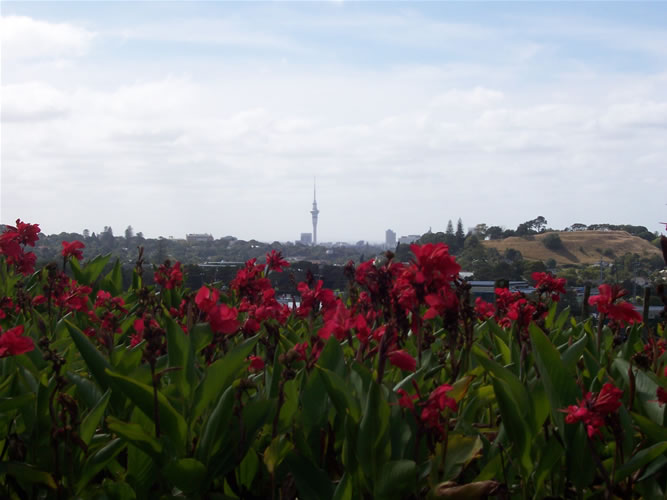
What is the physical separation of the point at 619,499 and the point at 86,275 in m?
3.94

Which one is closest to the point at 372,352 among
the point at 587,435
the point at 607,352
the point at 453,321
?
the point at 453,321

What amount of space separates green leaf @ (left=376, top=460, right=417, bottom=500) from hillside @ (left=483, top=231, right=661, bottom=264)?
7013 centimetres

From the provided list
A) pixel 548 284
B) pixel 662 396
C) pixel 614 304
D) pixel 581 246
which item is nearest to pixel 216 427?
pixel 662 396

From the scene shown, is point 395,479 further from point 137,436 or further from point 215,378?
point 137,436

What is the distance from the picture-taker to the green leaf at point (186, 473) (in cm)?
164

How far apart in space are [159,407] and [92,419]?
22cm

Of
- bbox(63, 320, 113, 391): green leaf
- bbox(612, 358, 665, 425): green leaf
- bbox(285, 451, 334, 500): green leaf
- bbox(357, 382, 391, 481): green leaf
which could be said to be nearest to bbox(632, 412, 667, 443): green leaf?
bbox(612, 358, 665, 425): green leaf

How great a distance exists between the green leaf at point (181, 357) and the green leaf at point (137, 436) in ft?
0.61

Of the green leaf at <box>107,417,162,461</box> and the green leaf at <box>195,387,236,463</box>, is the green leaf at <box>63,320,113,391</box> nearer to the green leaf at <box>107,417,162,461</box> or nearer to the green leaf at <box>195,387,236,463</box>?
the green leaf at <box>107,417,162,461</box>

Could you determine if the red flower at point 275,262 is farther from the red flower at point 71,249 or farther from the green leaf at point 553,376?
the green leaf at point 553,376

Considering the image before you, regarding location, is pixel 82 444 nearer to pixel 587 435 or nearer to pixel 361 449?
pixel 361 449

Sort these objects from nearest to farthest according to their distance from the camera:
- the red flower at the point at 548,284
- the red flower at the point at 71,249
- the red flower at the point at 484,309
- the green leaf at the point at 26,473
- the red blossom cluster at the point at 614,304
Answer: the green leaf at the point at 26,473, the red blossom cluster at the point at 614,304, the red flower at the point at 548,284, the red flower at the point at 484,309, the red flower at the point at 71,249

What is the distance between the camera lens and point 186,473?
1.67 meters

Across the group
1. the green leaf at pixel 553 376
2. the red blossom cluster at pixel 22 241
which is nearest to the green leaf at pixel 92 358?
the green leaf at pixel 553 376
